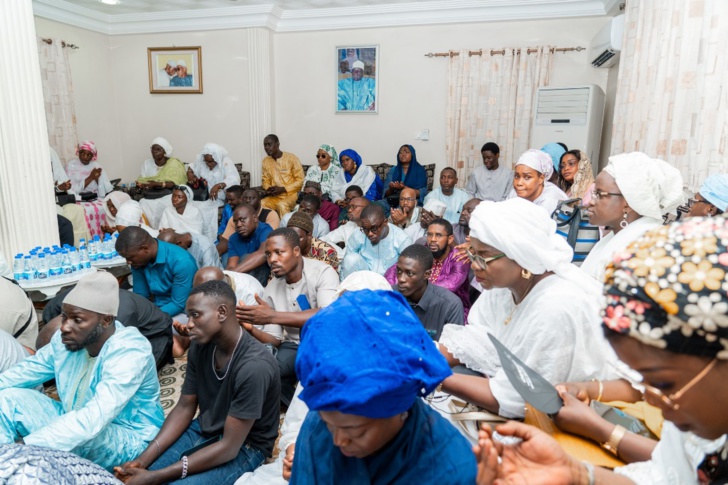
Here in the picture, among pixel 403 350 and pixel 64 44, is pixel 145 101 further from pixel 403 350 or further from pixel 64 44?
pixel 403 350

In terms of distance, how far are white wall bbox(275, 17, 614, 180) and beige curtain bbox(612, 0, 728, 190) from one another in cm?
271

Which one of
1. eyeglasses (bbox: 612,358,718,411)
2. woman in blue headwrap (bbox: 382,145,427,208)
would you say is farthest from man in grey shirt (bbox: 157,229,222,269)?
eyeglasses (bbox: 612,358,718,411)

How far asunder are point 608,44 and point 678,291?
5.88 m

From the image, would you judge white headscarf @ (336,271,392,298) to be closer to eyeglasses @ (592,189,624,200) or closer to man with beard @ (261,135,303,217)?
eyeglasses @ (592,189,624,200)

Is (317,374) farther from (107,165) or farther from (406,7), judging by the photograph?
(107,165)

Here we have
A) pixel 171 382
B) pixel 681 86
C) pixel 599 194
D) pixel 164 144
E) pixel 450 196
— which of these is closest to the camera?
pixel 599 194

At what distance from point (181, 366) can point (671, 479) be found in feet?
11.3

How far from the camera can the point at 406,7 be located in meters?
7.28

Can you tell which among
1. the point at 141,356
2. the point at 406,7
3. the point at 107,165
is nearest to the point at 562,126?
the point at 406,7

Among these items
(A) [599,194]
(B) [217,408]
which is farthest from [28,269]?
(A) [599,194]

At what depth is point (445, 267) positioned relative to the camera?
375 cm

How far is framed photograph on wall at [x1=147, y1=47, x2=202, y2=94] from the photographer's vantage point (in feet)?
27.0

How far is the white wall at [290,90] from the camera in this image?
7246 mm

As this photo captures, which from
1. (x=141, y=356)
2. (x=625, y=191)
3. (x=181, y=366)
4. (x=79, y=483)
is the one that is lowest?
(x=181, y=366)
